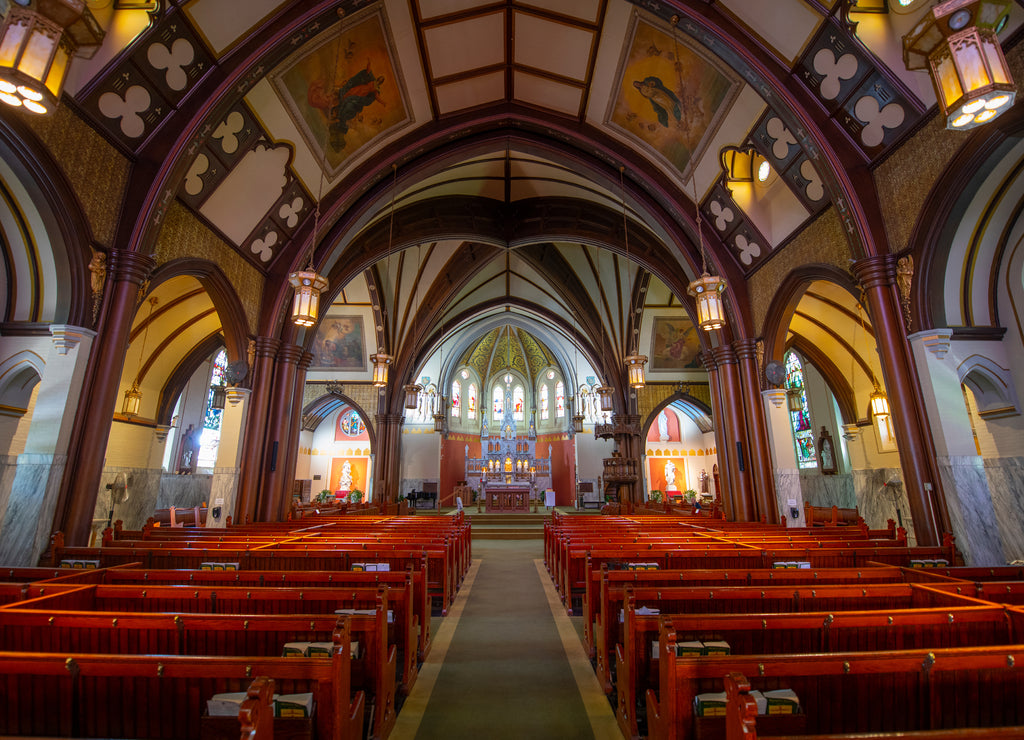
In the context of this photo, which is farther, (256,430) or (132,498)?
(132,498)

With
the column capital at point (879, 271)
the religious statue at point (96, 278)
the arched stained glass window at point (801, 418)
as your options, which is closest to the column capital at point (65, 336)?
the religious statue at point (96, 278)

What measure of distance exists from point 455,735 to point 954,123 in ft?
19.9

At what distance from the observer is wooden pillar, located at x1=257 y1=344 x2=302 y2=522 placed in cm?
Result: 1040

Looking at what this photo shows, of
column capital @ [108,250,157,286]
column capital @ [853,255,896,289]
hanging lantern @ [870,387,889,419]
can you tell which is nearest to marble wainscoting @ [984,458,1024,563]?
column capital @ [853,255,896,289]

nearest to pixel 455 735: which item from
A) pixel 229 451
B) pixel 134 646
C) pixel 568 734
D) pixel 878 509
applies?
pixel 568 734

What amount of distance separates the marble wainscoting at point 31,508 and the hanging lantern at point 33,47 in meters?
4.35

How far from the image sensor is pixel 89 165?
20.7ft

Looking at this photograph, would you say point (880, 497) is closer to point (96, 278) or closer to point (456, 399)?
point (96, 278)

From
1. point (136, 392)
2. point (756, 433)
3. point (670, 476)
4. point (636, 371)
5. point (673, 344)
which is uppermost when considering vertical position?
point (673, 344)

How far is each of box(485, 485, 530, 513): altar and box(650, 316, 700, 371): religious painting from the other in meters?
7.70

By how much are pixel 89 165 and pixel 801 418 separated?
19718 mm

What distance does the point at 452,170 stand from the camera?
45.6ft

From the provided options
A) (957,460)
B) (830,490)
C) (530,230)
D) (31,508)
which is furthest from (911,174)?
(31,508)

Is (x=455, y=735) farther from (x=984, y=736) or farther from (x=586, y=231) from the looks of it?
(x=586, y=231)
